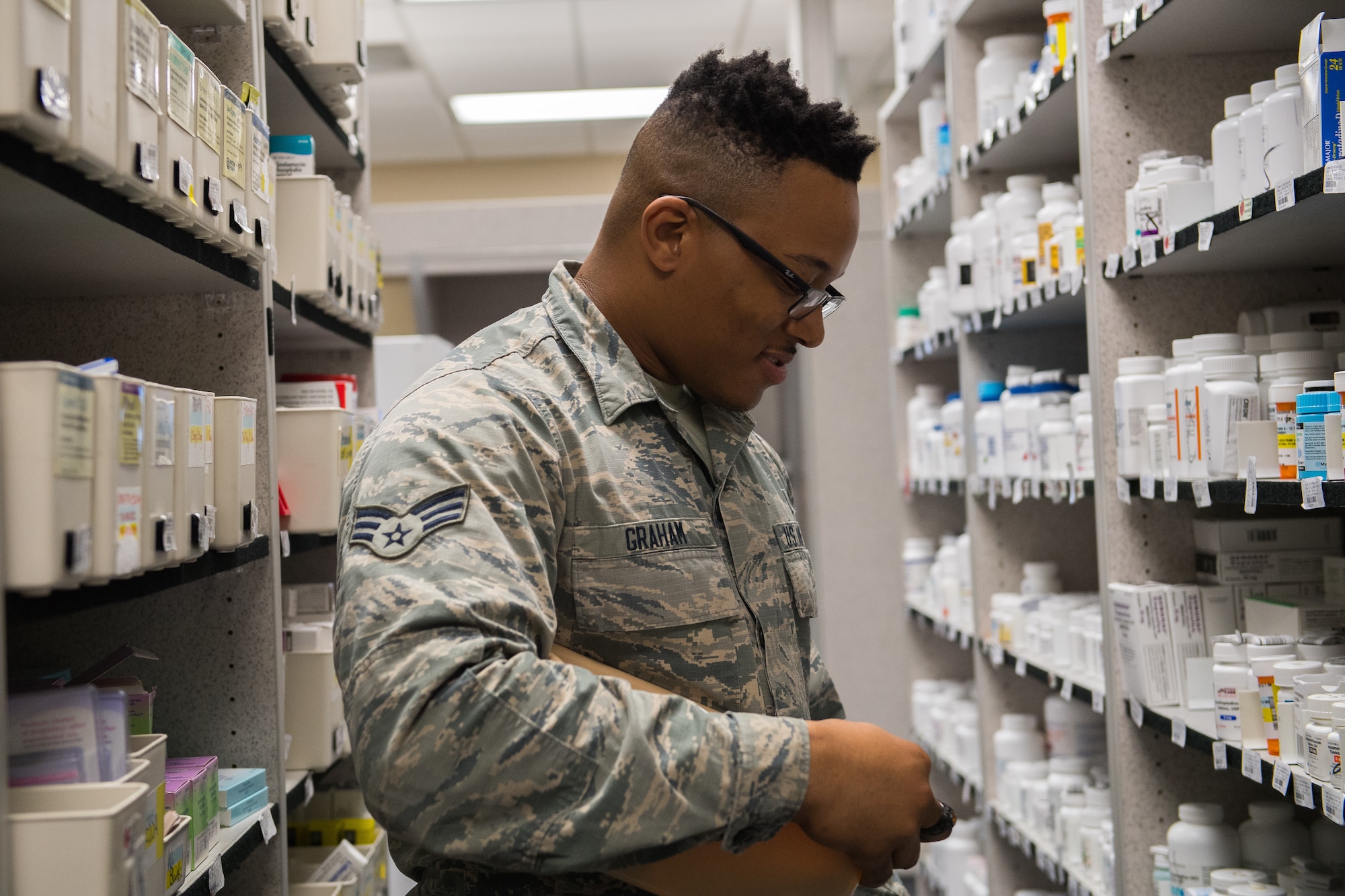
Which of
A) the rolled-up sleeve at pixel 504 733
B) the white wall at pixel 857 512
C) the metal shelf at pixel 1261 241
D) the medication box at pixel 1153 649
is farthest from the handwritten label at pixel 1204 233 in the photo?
the white wall at pixel 857 512

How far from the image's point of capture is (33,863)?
1254 mm

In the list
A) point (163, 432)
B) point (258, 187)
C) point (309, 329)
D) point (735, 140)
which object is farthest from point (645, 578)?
point (309, 329)

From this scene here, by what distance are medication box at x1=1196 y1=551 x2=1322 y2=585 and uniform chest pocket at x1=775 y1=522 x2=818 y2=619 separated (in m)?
1.39

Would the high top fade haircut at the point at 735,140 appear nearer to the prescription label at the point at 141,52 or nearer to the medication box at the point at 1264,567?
the prescription label at the point at 141,52

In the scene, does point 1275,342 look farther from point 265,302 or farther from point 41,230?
point 41,230

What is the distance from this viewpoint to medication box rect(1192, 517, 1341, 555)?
8.04 ft

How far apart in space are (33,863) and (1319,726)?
199cm

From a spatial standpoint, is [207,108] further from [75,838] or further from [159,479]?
[75,838]


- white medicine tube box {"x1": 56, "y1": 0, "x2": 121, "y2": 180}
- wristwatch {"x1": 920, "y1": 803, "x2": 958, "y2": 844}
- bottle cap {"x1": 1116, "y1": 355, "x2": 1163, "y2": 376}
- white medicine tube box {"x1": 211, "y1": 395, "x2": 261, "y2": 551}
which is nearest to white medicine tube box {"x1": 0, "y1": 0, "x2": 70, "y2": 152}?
white medicine tube box {"x1": 56, "y1": 0, "x2": 121, "y2": 180}

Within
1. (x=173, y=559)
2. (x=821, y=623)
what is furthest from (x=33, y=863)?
(x=821, y=623)

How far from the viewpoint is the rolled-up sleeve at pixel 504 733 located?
40.0 inches

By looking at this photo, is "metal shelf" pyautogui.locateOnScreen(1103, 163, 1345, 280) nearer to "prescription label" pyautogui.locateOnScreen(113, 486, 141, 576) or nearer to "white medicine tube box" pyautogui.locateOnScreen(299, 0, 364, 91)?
"prescription label" pyautogui.locateOnScreen(113, 486, 141, 576)

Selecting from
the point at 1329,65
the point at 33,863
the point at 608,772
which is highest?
the point at 1329,65

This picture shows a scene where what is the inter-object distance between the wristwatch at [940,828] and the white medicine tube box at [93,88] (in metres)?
1.30
